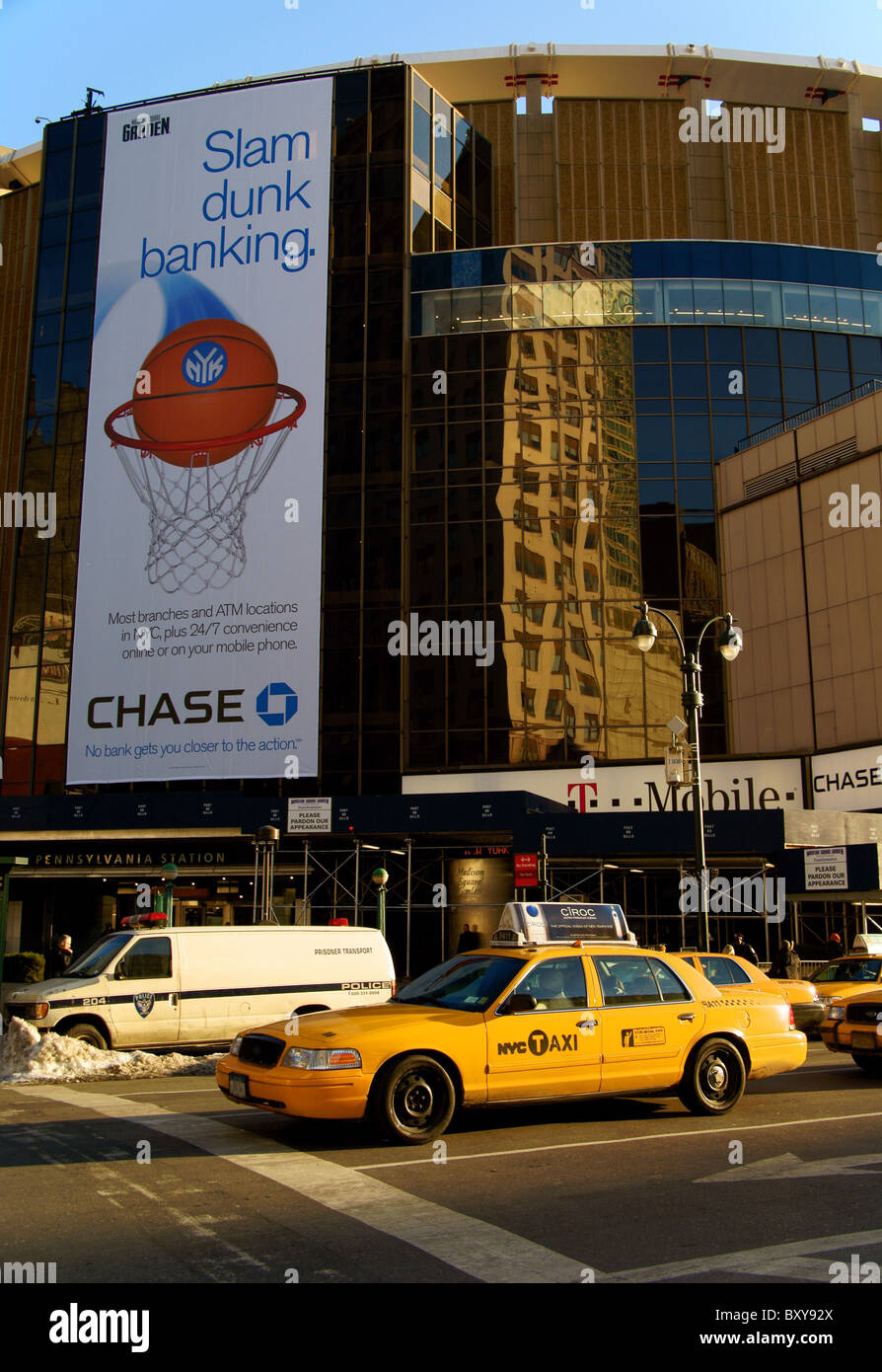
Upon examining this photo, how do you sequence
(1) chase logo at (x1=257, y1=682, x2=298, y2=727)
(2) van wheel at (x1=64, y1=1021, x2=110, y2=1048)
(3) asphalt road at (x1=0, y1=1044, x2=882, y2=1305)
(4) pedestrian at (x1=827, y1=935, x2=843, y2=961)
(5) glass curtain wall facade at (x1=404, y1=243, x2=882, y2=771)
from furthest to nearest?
(5) glass curtain wall facade at (x1=404, y1=243, x2=882, y2=771) → (1) chase logo at (x1=257, y1=682, x2=298, y2=727) → (4) pedestrian at (x1=827, y1=935, x2=843, y2=961) → (2) van wheel at (x1=64, y1=1021, x2=110, y2=1048) → (3) asphalt road at (x1=0, y1=1044, x2=882, y2=1305)

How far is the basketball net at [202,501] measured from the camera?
3928 centimetres

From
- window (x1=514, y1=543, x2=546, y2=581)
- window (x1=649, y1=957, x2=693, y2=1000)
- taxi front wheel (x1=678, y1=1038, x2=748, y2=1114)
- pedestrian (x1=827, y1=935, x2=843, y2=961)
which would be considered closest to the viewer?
taxi front wheel (x1=678, y1=1038, x2=748, y2=1114)

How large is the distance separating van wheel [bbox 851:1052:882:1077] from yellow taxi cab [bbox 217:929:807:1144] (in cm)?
286

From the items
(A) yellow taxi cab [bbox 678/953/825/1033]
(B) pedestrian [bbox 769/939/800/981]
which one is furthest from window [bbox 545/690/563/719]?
(A) yellow taxi cab [bbox 678/953/825/1033]

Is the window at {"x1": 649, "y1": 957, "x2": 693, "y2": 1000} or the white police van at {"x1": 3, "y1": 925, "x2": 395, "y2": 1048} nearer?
the window at {"x1": 649, "y1": 957, "x2": 693, "y2": 1000}

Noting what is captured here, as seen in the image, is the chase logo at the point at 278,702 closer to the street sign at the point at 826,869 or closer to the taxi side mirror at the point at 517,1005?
the street sign at the point at 826,869

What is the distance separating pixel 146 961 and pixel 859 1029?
361 inches

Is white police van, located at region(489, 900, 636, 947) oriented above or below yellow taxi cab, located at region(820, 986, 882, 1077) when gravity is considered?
above

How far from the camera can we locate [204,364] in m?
40.9

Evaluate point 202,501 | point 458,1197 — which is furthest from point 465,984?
point 202,501

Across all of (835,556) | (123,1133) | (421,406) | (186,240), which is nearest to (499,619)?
(421,406)

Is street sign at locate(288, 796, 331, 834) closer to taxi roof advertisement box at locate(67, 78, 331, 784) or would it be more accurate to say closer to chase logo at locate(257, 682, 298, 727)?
taxi roof advertisement box at locate(67, 78, 331, 784)

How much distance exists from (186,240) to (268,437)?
8803mm

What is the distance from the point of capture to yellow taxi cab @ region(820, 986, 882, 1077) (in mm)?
13056
